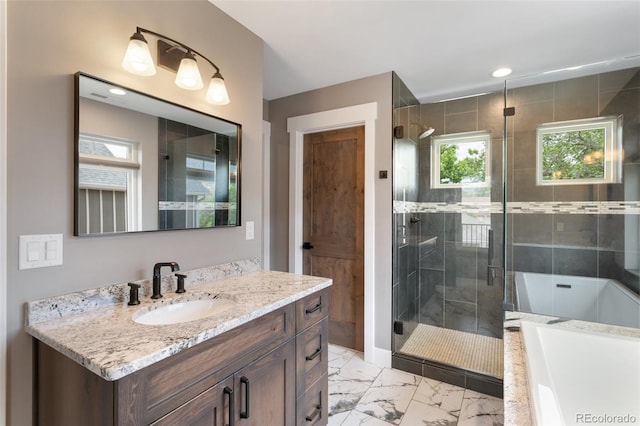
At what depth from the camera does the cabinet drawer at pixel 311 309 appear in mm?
1486

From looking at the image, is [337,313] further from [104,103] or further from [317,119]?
[104,103]

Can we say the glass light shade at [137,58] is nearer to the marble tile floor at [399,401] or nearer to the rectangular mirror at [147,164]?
the rectangular mirror at [147,164]

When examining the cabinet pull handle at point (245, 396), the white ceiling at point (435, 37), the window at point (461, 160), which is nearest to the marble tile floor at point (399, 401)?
the cabinet pull handle at point (245, 396)

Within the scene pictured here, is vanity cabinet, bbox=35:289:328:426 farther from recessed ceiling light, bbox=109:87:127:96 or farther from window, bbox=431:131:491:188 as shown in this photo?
window, bbox=431:131:491:188

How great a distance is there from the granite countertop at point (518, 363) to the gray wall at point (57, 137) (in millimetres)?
1612

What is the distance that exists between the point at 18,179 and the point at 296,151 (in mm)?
2228

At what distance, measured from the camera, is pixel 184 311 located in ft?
4.52

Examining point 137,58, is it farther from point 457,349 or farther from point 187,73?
point 457,349

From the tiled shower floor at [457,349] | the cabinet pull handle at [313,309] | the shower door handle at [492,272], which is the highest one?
the cabinet pull handle at [313,309]

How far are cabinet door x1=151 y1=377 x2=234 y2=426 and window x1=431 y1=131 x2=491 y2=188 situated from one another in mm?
2806

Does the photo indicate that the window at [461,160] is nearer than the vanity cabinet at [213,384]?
No

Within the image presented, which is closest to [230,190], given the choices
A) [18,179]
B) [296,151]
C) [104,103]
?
[104,103]

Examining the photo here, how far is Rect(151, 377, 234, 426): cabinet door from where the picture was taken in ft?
3.06

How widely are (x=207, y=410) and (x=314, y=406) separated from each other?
2.60 ft
